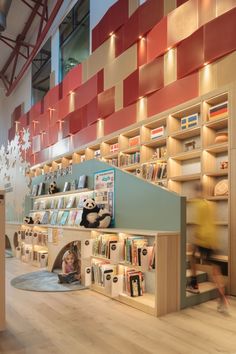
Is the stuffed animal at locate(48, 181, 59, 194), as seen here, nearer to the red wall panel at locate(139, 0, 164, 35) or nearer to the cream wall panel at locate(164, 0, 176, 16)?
the red wall panel at locate(139, 0, 164, 35)

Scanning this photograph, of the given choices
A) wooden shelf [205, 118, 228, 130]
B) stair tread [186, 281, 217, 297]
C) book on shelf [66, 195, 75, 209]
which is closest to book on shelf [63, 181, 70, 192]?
book on shelf [66, 195, 75, 209]

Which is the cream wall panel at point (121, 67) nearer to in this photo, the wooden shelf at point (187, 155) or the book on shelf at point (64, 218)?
the wooden shelf at point (187, 155)

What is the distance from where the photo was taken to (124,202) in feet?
16.9

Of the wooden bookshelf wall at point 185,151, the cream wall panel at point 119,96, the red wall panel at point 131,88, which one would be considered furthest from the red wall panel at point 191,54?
the cream wall panel at point 119,96

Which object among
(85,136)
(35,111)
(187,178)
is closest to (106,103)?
(85,136)

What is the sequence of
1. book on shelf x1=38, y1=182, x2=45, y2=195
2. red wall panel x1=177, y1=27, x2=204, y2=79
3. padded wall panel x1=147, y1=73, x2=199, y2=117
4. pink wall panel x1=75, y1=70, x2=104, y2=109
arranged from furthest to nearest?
pink wall panel x1=75, y1=70, x2=104, y2=109 → book on shelf x1=38, y1=182, x2=45, y2=195 → padded wall panel x1=147, y1=73, x2=199, y2=117 → red wall panel x1=177, y1=27, x2=204, y2=79

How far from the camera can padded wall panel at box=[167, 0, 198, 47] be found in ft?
18.4

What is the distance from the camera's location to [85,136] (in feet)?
29.5

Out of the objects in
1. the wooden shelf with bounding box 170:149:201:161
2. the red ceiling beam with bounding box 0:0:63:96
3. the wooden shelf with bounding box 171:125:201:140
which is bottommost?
the wooden shelf with bounding box 170:149:201:161

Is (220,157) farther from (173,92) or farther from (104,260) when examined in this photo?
(104,260)

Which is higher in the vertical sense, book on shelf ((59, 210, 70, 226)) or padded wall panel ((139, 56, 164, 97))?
padded wall panel ((139, 56, 164, 97))

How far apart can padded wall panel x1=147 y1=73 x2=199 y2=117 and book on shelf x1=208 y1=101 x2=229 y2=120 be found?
0.53 metres

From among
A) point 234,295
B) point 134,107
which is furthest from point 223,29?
point 234,295

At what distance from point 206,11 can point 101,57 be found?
375 centimetres
